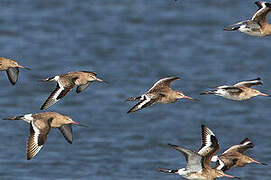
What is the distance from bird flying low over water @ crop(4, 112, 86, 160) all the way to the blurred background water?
7.00 metres

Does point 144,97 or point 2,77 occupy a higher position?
point 144,97

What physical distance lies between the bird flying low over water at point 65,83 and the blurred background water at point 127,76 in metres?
6.87

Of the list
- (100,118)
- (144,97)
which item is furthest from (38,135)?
(100,118)

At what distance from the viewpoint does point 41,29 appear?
3119 cm

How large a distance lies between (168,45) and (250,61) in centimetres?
305

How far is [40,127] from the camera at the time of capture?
11.4 meters

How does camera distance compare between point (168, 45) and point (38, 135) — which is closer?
point (38, 135)

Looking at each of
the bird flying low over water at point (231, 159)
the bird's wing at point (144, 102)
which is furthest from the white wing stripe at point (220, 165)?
the bird's wing at point (144, 102)

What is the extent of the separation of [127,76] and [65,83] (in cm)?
1371

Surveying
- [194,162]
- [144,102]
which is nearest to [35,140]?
[144,102]

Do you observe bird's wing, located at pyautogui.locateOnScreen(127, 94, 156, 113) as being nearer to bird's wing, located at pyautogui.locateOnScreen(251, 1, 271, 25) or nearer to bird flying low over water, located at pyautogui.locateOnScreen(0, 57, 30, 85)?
bird flying low over water, located at pyautogui.locateOnScreen(0, 57, 30, 85)

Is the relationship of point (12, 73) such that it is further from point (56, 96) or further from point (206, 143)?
point (206, 143)

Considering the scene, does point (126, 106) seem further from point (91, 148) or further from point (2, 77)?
point (2, 77)

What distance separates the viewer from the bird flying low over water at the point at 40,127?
11.0 m
